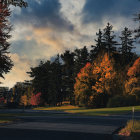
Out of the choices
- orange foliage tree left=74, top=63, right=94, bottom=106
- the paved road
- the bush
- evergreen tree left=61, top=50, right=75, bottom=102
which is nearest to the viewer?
the paved road

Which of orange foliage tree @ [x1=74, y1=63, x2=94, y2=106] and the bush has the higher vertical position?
orange foliage tree @ [x1=74, y1=63, x2=94, y2=106]

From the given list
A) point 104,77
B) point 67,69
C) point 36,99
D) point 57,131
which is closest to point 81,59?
point 67,69

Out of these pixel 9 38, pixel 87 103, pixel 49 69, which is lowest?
pixel 87 103

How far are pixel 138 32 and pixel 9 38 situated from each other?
11592 millimetres

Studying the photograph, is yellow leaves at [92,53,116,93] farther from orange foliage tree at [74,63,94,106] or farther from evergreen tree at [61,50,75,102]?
evergreen tree at [61,50,75,102]

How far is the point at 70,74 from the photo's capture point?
8800 cm

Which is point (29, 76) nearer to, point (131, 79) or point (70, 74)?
point (70, 74)

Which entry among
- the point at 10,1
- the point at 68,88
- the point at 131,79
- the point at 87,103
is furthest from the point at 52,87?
the point at 10,1

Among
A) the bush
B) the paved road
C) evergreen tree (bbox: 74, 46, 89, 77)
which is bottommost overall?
the paved road

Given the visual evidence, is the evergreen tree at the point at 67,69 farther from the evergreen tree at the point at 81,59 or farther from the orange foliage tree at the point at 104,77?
the orange foliage tree at the point at 104,77

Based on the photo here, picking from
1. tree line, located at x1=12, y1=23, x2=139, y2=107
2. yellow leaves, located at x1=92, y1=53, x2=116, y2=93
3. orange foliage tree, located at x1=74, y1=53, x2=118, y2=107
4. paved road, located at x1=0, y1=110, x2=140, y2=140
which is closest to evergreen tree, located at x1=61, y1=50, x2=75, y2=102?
tree line, located at x1=12, y1=23, x2=139, y2=107

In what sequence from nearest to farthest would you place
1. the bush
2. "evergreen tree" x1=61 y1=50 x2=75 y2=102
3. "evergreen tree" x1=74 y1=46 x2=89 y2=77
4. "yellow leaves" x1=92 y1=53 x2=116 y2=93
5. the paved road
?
the paved road
the bush
"yellow leaves" x1=92 y1=53 x2=116 y2=93
"evergreen tree" x1=74 y1=46 x2=89 y2=77
"evergreen tree" x1=61 y1=50 x2=75 y2=102

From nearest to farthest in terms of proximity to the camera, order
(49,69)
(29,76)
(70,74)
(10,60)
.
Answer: (10,60), (70,74), (49,69), (29,76)

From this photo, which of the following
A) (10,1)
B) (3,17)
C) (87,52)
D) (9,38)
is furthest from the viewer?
(87,52)
